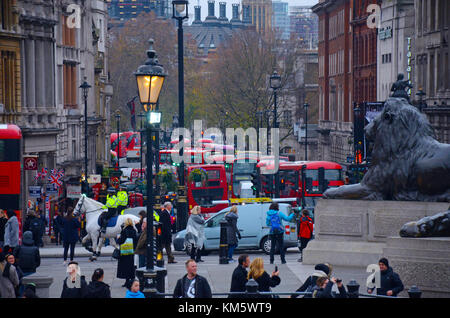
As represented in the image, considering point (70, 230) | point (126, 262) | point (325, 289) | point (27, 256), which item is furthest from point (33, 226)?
point (325, 289)

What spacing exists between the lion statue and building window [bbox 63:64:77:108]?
4293cm

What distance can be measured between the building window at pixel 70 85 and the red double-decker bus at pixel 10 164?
33.2m

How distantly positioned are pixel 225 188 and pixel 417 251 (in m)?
36.5

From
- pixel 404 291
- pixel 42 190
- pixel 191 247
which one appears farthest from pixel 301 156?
pixel 404 291

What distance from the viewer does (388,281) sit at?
17531mm

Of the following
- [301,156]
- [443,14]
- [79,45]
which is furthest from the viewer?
[301,156]

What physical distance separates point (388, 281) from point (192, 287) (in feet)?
11.4

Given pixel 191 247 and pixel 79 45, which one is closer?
pixel 191 247

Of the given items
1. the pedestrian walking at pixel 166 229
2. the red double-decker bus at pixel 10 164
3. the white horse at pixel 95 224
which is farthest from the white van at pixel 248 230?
the red double-decker bus at pixel 10 164

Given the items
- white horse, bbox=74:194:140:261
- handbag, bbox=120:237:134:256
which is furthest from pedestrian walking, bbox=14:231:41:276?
white horse, bbox=74:194:140:261

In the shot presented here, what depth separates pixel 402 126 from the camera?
75.5 ft

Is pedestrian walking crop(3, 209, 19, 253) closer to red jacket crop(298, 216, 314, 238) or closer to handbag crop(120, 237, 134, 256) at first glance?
handbag crop(120, 237, 134, 256)

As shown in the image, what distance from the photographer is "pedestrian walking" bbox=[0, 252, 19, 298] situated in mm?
16656

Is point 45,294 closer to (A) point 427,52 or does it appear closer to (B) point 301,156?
(A) point 427,52
